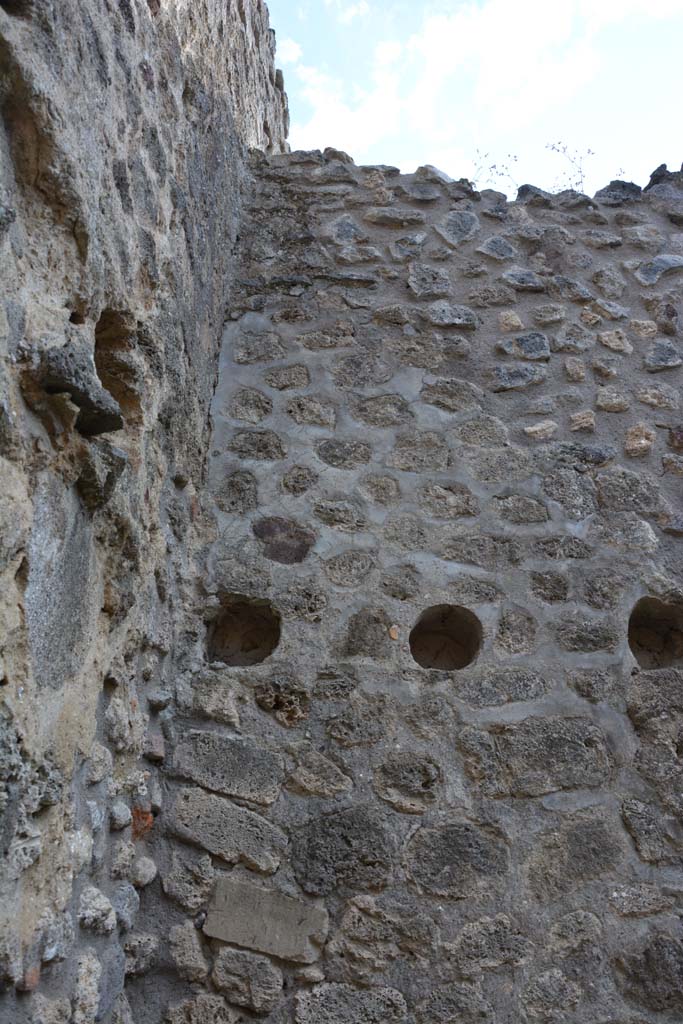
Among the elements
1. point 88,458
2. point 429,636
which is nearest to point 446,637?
point 429,636

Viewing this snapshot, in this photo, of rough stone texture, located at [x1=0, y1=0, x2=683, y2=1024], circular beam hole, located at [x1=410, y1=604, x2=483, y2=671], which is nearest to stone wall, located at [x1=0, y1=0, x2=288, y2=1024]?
rough stone texture, located at [x1=0, y1=0, x2=683, y2=1024]

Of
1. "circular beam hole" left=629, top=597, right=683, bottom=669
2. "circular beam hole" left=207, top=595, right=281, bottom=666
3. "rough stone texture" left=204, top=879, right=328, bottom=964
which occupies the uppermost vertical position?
"circular beam hole" left=629, top=597, right=683, bottom=669

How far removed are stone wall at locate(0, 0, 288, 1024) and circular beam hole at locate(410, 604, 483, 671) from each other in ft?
2.12

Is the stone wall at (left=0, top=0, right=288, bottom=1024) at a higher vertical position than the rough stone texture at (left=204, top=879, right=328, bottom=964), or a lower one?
higher

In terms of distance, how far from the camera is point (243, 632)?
257 cm

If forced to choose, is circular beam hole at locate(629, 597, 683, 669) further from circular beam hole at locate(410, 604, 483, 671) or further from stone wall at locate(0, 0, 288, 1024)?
stone wall at locate(0, 0, 288, 1024)

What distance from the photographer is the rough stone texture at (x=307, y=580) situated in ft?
4.95

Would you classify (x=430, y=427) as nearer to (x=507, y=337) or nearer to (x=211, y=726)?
(x=507, y=337)

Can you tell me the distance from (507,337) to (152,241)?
1379mm

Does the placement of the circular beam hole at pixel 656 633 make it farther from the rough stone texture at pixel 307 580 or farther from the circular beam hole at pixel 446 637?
the circular beam hole at pixel 446 637

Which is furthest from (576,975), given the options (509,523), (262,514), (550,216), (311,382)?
(550,216)

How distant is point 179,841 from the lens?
211 centimetres

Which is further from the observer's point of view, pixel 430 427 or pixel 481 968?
pixel 430 427

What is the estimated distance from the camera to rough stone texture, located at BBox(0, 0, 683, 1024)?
151cm
